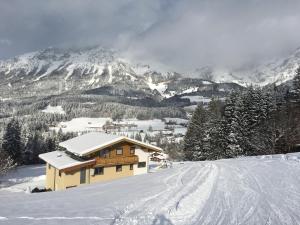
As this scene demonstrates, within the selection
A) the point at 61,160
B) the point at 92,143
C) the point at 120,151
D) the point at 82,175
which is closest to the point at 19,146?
the point at 61,160

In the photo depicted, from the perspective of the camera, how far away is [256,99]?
178 feet

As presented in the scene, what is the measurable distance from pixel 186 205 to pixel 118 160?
2969cm

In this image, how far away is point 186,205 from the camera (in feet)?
53.0

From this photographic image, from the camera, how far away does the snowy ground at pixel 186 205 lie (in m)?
14.0

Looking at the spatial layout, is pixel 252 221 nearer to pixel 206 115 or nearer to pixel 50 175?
pixel 50 175

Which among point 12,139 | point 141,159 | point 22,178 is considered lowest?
point 22,178

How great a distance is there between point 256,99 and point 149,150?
18.4 metres

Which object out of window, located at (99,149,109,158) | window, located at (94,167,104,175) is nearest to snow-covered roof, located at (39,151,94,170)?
window, located at (94,167,104,175)

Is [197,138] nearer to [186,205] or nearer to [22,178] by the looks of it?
[22,178]

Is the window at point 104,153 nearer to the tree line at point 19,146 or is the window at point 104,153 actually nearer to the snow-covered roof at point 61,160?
the snow-covered roof at point 61,160

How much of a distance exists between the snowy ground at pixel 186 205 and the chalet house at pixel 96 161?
64.8 ft

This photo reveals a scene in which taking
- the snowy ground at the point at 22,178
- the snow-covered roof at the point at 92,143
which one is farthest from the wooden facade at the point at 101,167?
the snowy ground at the point at 22,178

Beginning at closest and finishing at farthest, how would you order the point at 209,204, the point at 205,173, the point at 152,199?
the point at 209,204, the point at 152,199, the point at 205,173

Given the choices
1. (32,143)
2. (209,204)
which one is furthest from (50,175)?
(32,143)
